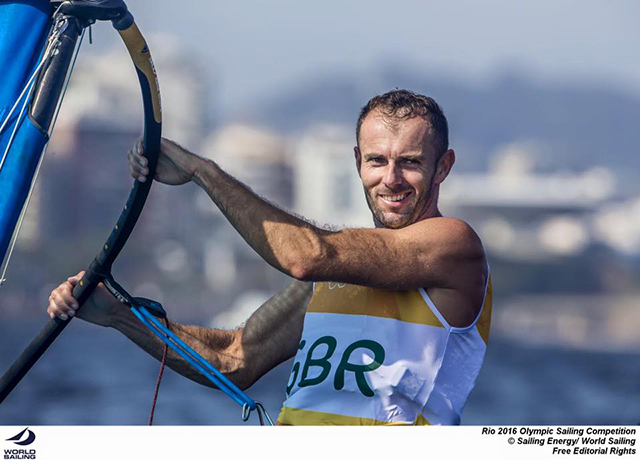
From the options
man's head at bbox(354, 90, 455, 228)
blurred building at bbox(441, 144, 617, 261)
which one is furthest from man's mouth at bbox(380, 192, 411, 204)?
blurred building at bbox(441, 144, 617, 261)

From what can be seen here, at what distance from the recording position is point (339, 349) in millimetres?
3846

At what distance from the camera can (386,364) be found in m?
3.75

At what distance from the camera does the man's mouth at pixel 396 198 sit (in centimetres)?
387

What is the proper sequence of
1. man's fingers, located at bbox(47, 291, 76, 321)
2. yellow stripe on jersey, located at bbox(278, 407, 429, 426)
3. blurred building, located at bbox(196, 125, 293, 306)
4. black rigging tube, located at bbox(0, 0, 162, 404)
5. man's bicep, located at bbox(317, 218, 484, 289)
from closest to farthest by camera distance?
black rigging tube, located at bbox(0, 0, 162, 404) < man's bicep, located at bbox(317, 218, 484, 289) < yellow stripe on jersey, located at bbox(278, 407, 429, 426) < man's fingers, located at bbox(47, 291, 76, 321) < blurred building, located at bbox(196, 125, 293, 306)

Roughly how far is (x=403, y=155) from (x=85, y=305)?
1.36 meters

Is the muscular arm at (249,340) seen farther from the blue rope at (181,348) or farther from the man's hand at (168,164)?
the man's hand at (168,164)

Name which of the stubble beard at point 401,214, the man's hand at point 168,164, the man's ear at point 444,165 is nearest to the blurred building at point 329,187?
the man's ear at point 444,165

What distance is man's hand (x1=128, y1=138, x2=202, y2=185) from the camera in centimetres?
361

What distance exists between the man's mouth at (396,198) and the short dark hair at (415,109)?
0.66ft

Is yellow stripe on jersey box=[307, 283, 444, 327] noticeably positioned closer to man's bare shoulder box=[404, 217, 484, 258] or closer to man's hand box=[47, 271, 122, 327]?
man's bare shoulder box=[404, 217, 484, 258]

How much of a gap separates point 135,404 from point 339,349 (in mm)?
37640

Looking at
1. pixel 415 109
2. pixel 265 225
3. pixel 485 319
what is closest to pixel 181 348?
pixel 265 225
